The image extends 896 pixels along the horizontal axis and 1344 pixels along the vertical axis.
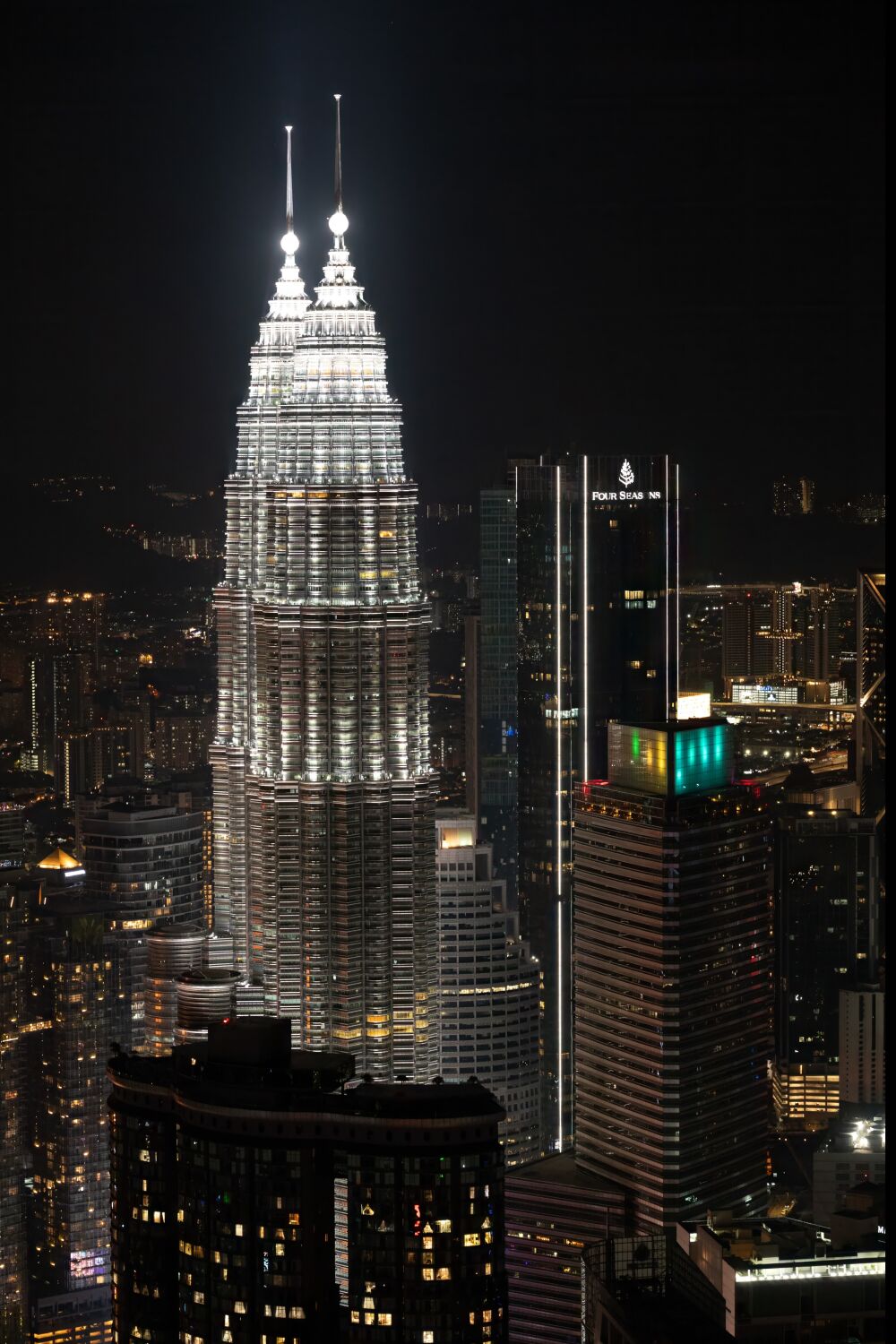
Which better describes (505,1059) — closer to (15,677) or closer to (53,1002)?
(53,1002)

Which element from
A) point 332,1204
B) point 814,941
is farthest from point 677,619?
point 332,1204

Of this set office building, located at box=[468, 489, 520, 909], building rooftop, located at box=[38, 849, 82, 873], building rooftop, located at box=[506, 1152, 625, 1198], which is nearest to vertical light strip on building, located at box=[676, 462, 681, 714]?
office building, located at box=[468, 489, 520, 909]

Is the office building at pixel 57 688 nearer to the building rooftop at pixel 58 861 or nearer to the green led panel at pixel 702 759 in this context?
the building rooftop at pixel 58 861

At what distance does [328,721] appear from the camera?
11148mm

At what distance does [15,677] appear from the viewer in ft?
33.1

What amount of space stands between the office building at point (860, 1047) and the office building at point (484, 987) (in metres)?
1.49

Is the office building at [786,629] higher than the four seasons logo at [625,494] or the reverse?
the reverse

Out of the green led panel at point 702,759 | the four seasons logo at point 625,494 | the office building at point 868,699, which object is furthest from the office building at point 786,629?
the green led panel at point 702,759

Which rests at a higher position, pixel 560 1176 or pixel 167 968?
pixel 167 968

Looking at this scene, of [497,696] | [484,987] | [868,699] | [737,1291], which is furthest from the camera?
[497,696]

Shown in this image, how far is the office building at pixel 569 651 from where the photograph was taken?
11.9 metres

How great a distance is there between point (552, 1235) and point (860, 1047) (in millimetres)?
1638

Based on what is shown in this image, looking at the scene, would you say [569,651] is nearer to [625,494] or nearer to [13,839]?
[625,494]

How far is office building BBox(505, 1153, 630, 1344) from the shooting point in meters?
9.35
